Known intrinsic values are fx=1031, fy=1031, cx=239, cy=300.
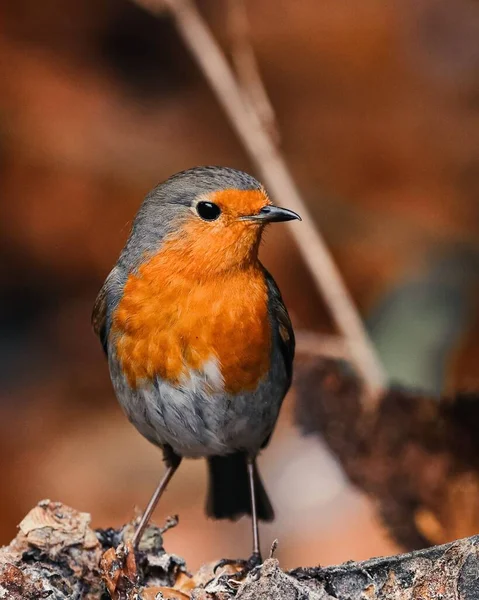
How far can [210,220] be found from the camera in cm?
328

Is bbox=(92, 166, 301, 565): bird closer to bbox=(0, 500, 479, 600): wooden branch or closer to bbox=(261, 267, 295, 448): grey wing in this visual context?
bbox=(261, 267, 295, 448): grey wing

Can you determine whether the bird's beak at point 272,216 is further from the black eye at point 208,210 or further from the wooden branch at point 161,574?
the wooden branch at point 161,574

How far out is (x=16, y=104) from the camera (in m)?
7.20

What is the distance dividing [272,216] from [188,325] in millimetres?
431

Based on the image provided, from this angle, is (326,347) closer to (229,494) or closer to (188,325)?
(229,494)

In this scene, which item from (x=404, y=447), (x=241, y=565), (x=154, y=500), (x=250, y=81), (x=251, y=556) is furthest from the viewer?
(x=250, y=81)

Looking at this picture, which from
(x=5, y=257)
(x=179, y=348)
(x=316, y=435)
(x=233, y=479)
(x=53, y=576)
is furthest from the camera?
(x=5, y=257)

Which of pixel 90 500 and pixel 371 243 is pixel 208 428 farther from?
pixel 371 243

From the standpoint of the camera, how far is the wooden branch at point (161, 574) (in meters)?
2.71

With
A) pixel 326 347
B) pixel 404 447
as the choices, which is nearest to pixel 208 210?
pixel 404 447

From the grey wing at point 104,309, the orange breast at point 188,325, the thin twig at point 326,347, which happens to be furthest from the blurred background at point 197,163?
the orange breast at point 188,325

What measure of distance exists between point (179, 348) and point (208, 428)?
0.34 meters

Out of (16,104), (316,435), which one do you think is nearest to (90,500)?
(316,435)

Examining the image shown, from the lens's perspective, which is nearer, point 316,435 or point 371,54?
point 316,435
